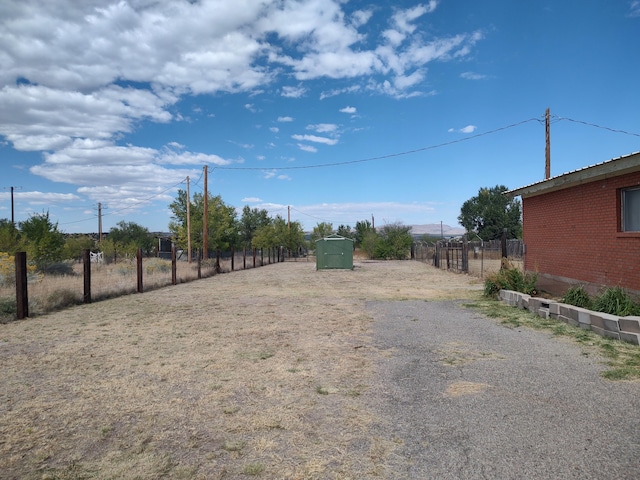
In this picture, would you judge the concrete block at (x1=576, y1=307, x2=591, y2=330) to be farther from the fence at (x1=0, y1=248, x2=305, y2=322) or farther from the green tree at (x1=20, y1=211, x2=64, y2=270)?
the green tree at (x1=20, y1=211, x2=64, y2=270)

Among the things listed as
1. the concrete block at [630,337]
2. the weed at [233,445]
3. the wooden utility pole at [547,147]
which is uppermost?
the wooden utility pole at [547,147]

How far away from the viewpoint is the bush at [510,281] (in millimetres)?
11539

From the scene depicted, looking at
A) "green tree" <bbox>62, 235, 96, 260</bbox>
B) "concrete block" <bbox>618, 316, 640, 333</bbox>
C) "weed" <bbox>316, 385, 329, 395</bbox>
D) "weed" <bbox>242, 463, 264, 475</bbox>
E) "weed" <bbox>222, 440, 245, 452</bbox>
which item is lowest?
"weed" <bbox>316, 385, 329, 395</bbox>

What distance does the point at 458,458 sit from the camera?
3383mm

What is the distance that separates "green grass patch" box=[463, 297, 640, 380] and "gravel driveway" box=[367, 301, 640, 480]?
0.75 feet

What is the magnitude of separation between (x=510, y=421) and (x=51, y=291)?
1164 centimetres

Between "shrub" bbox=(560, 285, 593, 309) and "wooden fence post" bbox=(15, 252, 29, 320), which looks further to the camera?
"wooden fence post" bbox=(15, 252, 29, 320)

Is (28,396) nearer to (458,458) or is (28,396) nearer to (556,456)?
(458,458)

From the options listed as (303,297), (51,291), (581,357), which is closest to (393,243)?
(303,297)

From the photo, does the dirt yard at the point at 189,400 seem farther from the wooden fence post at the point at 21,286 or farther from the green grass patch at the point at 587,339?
the green grass patch at the point at 587,339

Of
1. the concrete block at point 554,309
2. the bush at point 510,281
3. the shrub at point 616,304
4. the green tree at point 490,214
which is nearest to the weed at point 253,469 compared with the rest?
the shrub at point 616,304

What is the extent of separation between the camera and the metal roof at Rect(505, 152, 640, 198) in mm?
8555

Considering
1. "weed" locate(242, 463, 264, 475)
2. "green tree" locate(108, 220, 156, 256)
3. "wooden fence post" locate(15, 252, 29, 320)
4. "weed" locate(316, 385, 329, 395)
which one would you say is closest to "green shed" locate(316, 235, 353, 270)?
"wooden fence post" locate(15, 252, 29, 320)

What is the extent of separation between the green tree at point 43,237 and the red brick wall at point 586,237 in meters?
22.1
